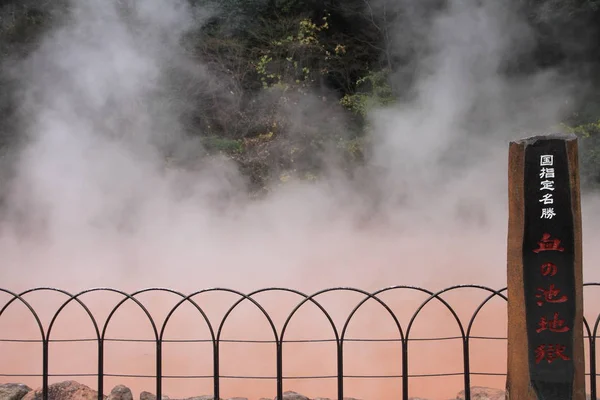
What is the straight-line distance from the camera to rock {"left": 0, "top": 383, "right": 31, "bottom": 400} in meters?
3.34

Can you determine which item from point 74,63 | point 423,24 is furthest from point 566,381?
point 74,63

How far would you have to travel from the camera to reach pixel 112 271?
568cm

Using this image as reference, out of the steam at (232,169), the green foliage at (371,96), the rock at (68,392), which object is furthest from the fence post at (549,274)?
the green foliage at (371,96)

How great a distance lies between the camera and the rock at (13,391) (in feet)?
11.0

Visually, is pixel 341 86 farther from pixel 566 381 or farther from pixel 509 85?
pixel 566 381

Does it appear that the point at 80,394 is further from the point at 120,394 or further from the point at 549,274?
the point at 549,274

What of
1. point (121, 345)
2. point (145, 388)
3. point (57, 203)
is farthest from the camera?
point (57, 203)

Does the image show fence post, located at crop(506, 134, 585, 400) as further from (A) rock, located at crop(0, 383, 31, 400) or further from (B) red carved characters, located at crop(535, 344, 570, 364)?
(A) rock, located at crop(0, 383, 31, 400)

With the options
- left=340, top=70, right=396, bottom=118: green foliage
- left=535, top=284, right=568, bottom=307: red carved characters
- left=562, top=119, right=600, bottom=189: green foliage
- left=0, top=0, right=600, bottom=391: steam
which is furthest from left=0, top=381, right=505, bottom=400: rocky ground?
left=340, top=70, right=396, bottom=118: green foliage

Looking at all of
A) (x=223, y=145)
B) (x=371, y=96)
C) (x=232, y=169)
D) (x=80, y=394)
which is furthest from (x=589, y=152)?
(x=80, y=394)

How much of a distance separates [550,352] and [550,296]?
0.23m

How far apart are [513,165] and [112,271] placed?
434 centimetres

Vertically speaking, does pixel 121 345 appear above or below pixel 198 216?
below

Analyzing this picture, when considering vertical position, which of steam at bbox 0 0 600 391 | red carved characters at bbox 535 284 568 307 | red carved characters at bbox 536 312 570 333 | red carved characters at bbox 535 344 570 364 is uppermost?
steam at bbox 0 0 600 391
